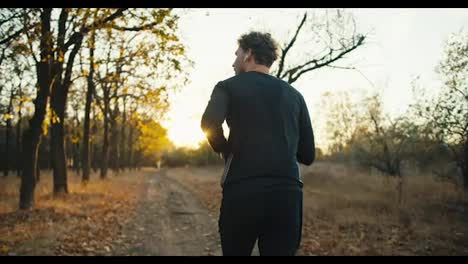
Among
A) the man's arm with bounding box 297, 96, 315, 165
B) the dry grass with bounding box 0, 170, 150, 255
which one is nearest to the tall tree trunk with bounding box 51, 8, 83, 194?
the dry grass with bounding box 0, 170, 150, 255

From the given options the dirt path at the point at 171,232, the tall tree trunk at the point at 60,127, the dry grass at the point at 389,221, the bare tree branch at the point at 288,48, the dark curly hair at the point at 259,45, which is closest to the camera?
the dark curly hair at the point at 259,45

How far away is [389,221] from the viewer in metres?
12.8

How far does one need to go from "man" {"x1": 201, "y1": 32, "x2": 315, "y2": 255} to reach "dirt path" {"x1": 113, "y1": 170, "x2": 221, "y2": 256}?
6868 millimetres

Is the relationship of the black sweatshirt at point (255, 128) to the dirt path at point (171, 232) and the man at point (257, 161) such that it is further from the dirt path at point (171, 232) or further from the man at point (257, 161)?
the dirt path at point (171, 232)

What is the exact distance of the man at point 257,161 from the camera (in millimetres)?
2252

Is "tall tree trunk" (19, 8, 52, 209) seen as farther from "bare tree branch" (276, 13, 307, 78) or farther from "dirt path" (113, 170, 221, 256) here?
"bare tree branch" (276, 13, 307, 78)

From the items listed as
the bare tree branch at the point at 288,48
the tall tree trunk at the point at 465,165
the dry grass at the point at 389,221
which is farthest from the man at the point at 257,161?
the tall tree trunk at the point at 465,165

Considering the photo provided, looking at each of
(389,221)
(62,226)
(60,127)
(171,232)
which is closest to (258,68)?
(62,226)

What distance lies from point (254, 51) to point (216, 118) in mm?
577

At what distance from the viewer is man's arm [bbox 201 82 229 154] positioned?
234cm

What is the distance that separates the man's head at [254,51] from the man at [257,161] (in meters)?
0.13

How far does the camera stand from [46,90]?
12375 mm

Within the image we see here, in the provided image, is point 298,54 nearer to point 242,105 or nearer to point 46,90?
point 46,90
